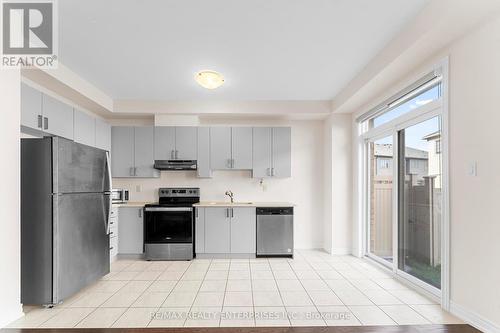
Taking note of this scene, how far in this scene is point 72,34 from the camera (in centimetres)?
284

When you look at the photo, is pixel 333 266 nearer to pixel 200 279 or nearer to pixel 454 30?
pixel 200 279

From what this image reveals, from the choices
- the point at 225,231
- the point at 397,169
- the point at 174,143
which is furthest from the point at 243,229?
the point at 397,169

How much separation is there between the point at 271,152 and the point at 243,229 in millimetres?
1426

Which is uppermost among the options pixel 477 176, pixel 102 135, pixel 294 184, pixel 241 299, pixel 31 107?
pixel 31 107

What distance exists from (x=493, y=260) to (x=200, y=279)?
301 cm

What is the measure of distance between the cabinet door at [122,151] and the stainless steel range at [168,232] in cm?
85

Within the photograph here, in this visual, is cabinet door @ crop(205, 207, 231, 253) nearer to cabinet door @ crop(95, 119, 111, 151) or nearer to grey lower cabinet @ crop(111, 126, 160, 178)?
grey lower cabinet @ crop(111, 126, 160, 178)

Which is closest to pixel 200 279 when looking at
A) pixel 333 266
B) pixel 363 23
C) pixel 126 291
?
pixel 126 291

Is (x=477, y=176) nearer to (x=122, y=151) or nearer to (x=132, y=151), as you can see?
(x=132, y=151)

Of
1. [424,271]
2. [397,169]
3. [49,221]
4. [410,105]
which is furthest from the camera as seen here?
[397,169]

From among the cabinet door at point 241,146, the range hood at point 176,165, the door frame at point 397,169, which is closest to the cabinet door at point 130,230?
the range hood at point 176,165

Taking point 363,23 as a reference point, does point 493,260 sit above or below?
below

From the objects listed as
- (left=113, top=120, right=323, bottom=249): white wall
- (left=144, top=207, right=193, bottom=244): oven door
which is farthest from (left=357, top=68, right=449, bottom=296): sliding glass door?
(left=144, top=207, right=193, bottom=244): oven door

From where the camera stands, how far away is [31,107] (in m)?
3.18
